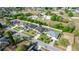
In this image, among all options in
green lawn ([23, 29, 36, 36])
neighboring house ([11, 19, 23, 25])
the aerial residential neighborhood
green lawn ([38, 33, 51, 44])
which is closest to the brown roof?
the aerial residential neighborhood

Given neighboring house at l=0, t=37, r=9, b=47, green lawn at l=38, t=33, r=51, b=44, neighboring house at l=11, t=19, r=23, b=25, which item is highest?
neighboring house at l=11, t=19, r=23, b=25

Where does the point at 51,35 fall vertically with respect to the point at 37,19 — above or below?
below

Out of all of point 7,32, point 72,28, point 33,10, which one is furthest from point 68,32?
point 7,32

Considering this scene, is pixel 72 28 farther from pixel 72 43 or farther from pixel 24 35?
pixel 24 35

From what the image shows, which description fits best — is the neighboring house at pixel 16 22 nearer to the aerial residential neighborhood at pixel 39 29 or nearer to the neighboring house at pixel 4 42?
the aerial residential neighborhood at pixel 39 29

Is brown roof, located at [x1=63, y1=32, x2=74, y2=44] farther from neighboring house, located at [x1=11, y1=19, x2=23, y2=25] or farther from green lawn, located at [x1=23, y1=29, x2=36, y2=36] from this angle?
neighboring house, located at [x1=11, y1=19, x2=23, y2=25]

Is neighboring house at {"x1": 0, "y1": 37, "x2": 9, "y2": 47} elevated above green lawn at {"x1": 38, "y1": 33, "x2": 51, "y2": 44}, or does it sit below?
below

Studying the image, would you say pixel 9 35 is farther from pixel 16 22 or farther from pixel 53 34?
pixel 53 34

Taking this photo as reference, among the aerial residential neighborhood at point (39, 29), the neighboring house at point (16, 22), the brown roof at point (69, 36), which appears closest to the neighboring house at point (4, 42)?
the aerial residential neighborhood at point (39, 29)
